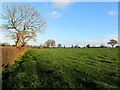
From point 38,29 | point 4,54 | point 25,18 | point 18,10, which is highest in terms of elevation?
point 18,10

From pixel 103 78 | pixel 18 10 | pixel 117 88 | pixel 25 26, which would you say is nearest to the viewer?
pixel 117 88

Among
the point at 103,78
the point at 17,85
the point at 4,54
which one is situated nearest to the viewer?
the point at 17,85

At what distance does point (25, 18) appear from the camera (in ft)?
107

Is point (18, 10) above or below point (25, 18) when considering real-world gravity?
above

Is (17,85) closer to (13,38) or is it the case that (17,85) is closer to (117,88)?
(117,88)

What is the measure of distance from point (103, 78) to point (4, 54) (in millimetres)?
7447

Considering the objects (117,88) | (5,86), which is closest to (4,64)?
(5,86)

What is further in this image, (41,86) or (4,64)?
(4,64)

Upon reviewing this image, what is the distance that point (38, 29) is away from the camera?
35375 mm

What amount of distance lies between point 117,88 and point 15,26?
106 feet

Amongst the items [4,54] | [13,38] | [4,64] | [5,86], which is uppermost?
[13,38]

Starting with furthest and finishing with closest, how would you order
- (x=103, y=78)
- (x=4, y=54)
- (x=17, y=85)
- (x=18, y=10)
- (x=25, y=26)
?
(x=25, y=26), (x=18, y=10), (x=4, y=54), (x=103, y=78), (x=17, y=85)

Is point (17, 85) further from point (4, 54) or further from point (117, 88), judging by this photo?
point (117, 88)

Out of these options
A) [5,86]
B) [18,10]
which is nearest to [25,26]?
[18,10]
